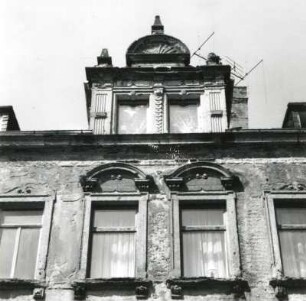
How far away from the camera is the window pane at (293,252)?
1287 centimetres

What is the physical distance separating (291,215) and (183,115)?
3849 millimetres

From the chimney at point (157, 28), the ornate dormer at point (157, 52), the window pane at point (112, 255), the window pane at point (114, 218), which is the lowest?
the window pane at point (112, 255)

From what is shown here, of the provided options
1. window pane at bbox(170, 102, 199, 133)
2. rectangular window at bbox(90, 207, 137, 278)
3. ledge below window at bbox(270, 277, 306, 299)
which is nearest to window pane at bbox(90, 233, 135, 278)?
rectangular window at bbox(90, 207, 137, 278)

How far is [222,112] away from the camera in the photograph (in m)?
15.5

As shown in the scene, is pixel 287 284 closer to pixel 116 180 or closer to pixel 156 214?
pixel 156 214

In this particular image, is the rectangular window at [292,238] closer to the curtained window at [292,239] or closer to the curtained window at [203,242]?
the curtained window at [292,239]

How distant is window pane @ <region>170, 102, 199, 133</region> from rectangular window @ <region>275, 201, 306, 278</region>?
A: 10.2ft

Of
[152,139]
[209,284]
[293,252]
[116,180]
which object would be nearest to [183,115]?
[152,139]

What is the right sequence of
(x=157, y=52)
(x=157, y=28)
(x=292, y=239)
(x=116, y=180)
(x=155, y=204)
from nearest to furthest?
(x=292, y=239) < (x=155, y=204) < (x=116, y=180) < (x=157, y=52) < (x=157, y=28)

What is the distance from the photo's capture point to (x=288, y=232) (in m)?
13.4

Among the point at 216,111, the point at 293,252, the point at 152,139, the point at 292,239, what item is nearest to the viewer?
the point at 293,252

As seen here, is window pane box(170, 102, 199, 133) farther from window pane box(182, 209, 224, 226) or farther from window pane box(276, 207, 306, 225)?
window pane box(276, 207, 306, 225)

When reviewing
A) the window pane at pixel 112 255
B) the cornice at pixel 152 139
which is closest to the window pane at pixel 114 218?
the window pane at pixel 112 255

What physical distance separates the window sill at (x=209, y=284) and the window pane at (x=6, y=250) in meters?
3.39
